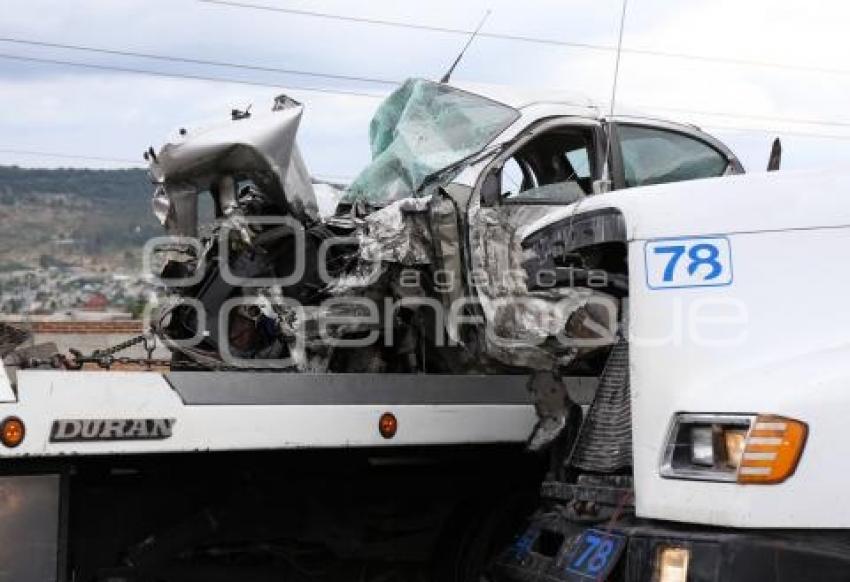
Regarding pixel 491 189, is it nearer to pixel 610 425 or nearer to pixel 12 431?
pixel 610 425

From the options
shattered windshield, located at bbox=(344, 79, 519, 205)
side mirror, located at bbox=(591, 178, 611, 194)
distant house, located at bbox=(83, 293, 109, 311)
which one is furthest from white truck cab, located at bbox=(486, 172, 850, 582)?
distant house, located at bbox=(83, 293, 109, 311)

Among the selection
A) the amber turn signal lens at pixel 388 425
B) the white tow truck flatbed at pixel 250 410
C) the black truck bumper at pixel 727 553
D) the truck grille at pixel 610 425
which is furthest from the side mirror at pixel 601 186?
the black truck bumper at pixel 727 553

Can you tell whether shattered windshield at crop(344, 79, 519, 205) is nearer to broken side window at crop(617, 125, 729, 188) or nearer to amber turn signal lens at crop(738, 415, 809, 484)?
broken side window at crop(617, 125, 729, 188)

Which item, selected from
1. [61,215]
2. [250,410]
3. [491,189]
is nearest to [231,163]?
[491,189]

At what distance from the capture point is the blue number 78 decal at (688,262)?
3559 millimetres

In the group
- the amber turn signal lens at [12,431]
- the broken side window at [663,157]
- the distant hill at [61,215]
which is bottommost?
the amber turn signal lens at [12,431]

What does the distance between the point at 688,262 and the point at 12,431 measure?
7.57ft

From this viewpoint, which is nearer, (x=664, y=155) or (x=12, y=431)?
(x=12, y=431)

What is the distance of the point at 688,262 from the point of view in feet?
11.9

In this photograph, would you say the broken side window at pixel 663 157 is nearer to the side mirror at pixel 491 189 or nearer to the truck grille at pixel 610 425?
the side mirror at pixel 491 189

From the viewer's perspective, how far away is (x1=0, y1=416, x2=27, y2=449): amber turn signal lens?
3.76 metres

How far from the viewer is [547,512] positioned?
4.24m

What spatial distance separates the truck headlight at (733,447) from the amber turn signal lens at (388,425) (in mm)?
1362

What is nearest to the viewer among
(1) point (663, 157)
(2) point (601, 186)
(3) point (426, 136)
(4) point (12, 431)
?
(4) point (12, 431)
